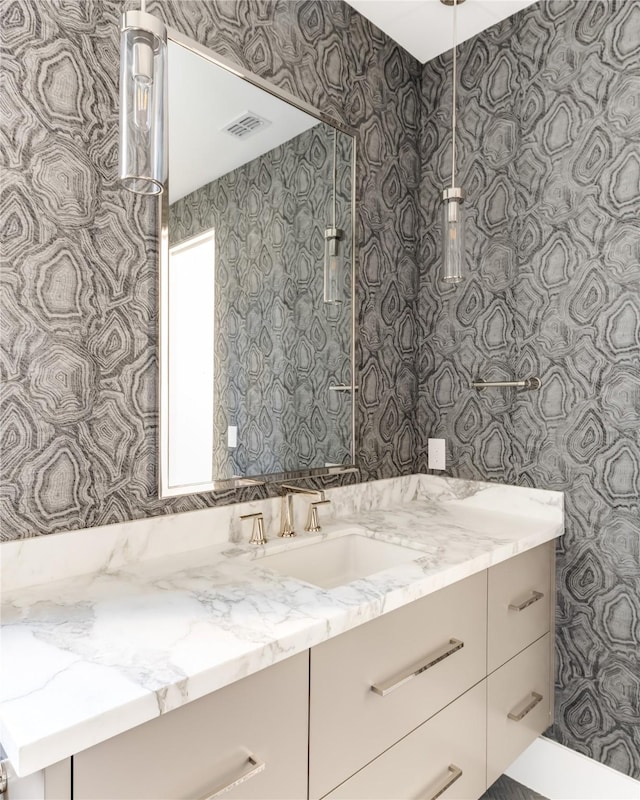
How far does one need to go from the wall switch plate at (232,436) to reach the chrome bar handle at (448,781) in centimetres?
100

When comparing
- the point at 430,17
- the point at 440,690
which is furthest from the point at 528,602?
the point at 430,17

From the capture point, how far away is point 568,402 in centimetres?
180

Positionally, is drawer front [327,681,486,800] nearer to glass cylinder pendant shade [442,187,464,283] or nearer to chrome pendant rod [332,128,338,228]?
glass cylinder pendant shade [442,187,464,283]

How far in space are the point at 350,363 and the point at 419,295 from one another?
53cm

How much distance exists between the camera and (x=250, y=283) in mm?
1598

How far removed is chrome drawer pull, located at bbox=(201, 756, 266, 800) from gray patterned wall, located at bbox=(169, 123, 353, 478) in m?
0.75

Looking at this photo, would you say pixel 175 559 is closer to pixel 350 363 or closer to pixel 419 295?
pixel 350 363

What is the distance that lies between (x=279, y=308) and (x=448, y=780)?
1.35 m

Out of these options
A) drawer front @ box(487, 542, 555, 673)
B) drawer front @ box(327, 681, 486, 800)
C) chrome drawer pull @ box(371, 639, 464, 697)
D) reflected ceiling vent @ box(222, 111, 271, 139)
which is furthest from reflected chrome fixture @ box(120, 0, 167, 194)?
drawer front @ box(487, 542, 555, 673)

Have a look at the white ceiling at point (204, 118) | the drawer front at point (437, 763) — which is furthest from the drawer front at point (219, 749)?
the white ceiling at point (204, 118)

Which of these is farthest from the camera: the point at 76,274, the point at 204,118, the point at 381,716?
the point at 204,118

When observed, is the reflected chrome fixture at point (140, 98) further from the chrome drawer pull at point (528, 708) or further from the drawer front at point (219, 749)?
the chrome drawer pull at point (528, 708)

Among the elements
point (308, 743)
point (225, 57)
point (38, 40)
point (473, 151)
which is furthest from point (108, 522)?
point (473, 151)

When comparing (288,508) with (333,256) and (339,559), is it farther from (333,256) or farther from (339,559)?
(333,256)
